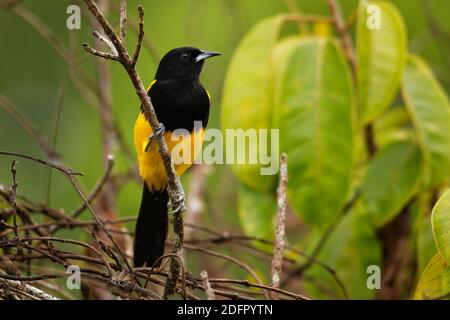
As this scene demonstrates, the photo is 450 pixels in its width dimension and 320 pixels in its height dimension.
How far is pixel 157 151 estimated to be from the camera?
3.33m

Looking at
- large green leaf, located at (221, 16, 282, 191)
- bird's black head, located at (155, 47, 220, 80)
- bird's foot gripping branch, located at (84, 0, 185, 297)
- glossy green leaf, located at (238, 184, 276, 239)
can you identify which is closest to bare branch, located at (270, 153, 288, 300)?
bird's foot gripping branch, located at (84, 0, 185, 297)

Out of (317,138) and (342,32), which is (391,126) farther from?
(317,138)

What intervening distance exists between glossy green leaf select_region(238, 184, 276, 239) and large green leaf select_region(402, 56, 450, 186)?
2.53 feet

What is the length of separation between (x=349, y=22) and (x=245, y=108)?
2.82 ft

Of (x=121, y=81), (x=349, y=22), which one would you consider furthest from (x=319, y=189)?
(x=121, y=81)

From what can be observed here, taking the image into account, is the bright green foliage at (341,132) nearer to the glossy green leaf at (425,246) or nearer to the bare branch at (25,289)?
the glossy green leaf at (425,246)

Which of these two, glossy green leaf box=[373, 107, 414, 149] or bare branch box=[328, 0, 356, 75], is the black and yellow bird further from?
glossy green leaf box=[373, 107, 414, 149]

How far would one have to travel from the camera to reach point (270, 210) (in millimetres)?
3953

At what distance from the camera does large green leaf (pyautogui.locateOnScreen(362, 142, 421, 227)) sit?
3820 millimetres

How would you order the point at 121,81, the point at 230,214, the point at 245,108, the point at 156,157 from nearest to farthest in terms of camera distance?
1. the point at 156,157
2. the point at 245,108
3. the point at 230,214
4. the point at 121,81

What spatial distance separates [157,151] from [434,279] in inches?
50.7

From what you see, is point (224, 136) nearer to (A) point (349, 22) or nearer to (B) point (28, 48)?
(A) point (349, 22)

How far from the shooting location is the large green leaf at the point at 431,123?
3.74 metres
